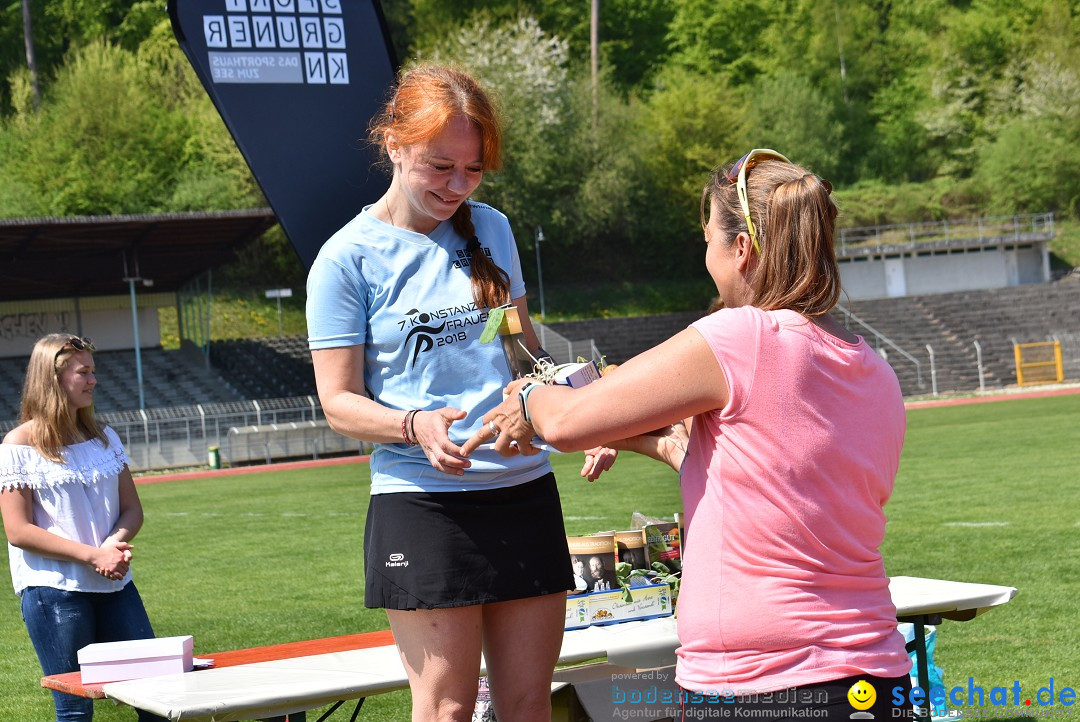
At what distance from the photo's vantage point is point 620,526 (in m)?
11.6

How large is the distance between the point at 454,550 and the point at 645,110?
53679 mm

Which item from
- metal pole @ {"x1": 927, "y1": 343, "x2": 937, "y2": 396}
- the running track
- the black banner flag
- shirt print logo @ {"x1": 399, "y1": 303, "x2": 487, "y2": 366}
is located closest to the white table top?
shirt print logo @ {"x1": 399, "y1": 303, "x2": 487, "y2": 366}

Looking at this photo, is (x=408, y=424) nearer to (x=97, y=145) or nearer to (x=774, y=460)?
(x=774, y=460)

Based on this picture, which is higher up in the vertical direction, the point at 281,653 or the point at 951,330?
the point at 281,653

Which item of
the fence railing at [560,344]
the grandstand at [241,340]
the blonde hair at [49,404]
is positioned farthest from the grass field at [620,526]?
the fence railing at [560,344]

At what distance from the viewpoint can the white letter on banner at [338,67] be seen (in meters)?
5.39

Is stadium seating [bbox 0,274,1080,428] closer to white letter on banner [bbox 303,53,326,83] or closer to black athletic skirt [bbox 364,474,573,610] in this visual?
white letter on banner [bbox 303,53,326,83]

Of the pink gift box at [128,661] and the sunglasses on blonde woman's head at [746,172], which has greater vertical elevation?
the sunglasses on blonde woman's head at [746,172]

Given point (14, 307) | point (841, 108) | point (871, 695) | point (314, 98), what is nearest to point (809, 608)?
point (871, 695)

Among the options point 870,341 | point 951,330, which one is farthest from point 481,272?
point 951,330

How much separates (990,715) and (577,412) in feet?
12.2

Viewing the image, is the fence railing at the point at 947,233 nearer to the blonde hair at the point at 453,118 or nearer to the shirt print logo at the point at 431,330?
the blonde hair at the point at 453,118

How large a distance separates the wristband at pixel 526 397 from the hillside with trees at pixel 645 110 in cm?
4011

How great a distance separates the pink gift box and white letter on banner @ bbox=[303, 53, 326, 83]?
8.85 feet
